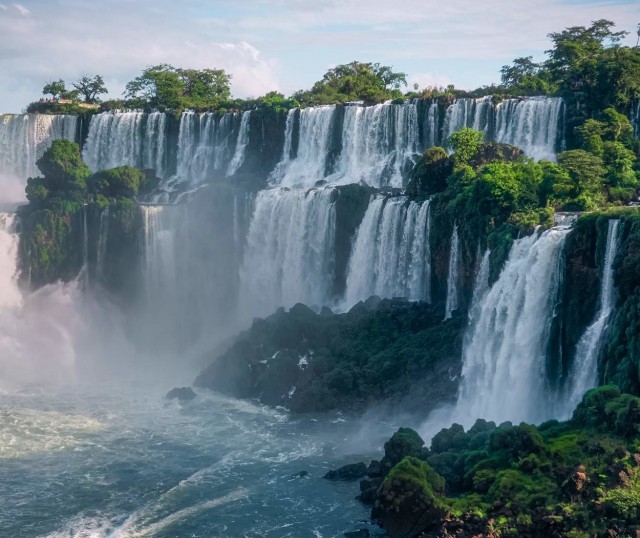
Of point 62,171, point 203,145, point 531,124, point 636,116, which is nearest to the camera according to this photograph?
point 636,116

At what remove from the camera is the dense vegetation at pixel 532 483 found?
21.8 meters

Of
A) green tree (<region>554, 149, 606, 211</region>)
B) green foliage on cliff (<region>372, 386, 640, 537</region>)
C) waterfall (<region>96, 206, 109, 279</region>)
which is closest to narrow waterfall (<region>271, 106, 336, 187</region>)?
waterfall (<region>96, 206, 109, 279</region>)

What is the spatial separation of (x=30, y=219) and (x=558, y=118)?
2581 centimetres

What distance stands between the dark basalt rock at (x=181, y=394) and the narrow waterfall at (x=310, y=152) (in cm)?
1613

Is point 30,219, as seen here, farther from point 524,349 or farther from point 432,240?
point 524,349

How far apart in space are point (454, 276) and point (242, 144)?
21.7 metres

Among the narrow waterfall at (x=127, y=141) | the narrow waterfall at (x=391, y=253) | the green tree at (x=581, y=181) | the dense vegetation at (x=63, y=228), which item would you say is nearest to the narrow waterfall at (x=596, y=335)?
the green tree at (x=581, y=181)

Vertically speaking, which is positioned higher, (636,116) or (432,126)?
(636,116)

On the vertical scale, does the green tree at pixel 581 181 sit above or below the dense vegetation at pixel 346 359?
above

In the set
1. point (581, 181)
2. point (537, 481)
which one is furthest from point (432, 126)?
point (537, 481)

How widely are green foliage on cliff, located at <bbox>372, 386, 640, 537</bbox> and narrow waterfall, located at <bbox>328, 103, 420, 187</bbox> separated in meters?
24.1

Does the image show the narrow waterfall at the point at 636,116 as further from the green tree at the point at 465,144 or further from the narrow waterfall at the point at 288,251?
the narrow waterfall at the point at 288,251

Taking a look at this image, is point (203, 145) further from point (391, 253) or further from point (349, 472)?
point (349, 472)

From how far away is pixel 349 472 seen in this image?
2912 cm
